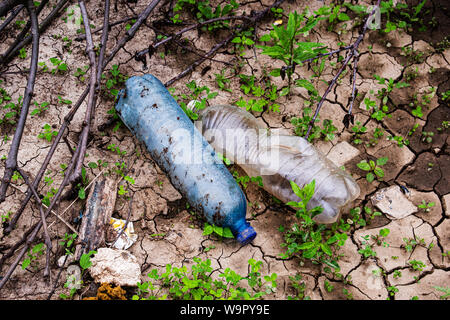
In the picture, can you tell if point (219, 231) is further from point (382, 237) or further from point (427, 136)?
point (427, 136)

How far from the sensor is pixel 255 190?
2.69m

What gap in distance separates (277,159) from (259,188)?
282 millimetres

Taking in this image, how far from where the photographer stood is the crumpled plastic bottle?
2.48 m

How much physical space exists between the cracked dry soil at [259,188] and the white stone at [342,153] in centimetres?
1

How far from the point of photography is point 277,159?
2619mm

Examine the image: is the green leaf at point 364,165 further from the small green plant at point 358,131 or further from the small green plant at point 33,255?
the small green plant at point 33,255

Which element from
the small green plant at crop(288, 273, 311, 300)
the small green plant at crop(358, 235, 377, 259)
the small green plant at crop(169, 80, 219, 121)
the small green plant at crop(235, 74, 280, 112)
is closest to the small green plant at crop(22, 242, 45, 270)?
the small green plant at crop(169, 80, 219, 121)

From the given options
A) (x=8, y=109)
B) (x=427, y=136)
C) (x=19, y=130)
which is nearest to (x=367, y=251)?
(x=427, y=136)

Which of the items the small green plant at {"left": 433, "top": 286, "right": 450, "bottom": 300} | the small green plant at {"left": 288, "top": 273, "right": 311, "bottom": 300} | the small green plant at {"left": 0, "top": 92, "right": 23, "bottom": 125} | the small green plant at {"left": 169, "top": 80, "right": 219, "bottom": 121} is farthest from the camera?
the small green plant at {"left": 0, "top": 92, "right": 23, "bottom": 125}

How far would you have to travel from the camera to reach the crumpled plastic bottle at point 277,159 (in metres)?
2.48

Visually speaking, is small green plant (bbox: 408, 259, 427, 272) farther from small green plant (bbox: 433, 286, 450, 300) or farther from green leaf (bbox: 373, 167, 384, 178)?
green leaf (bbox: 373, 167, 384, 178)

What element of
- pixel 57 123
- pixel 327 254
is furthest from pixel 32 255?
pixel 327 254

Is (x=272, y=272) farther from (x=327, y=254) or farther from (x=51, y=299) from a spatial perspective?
(x=51, y=299)

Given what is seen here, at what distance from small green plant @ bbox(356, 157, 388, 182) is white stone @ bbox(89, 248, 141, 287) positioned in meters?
1.90
